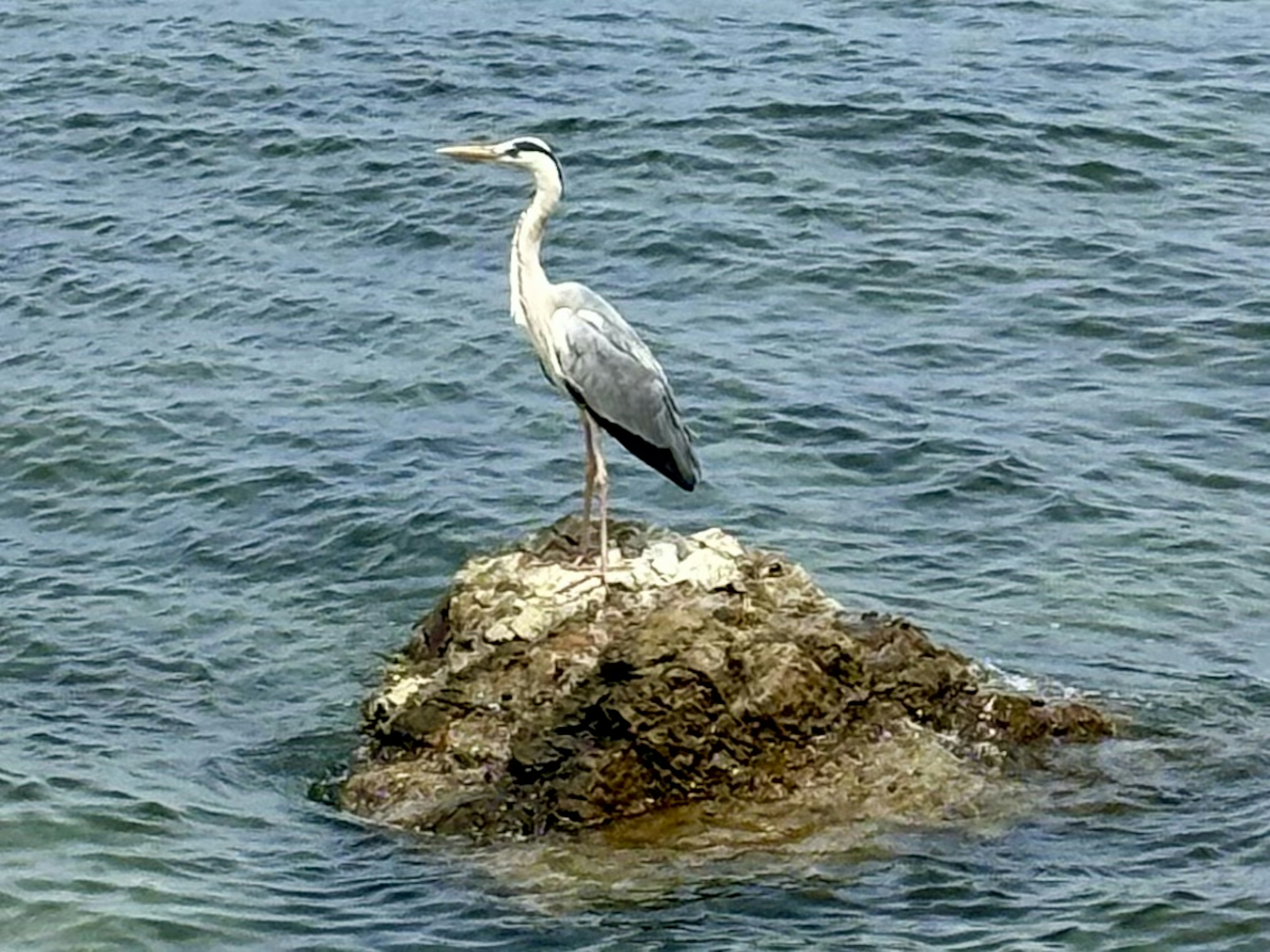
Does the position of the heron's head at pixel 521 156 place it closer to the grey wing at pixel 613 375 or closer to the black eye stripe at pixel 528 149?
the black eye stripe at pixel 528 149

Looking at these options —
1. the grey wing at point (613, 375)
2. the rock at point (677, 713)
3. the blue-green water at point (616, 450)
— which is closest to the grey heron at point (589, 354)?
the grey wing at point (613, 375)

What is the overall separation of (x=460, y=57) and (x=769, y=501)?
28.6 feet

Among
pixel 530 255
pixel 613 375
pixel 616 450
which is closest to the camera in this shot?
pixel 613 375

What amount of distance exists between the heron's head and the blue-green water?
7.70 ft

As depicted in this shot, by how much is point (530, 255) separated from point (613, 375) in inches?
25.5

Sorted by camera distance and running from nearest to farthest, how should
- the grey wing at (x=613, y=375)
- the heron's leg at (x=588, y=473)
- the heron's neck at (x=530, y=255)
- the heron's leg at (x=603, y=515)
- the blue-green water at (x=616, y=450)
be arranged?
the blue-green water at (x=616, y=450) → the heron's leg at (x=603, y=515) → the heron's leg at (x=588, y=473) → the grey wing at (x=613, y=375) → the heron's neck at (x=530, y=255)

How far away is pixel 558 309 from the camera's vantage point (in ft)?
34.3

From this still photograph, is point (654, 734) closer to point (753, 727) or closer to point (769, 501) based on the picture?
point (753, 727)

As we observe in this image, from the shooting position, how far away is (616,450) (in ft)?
44.7

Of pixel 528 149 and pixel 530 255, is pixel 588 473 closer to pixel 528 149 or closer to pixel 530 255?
pixel 530 255

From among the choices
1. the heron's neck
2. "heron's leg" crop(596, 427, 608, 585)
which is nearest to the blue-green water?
"heron's leg" crop(596, 427, 608, 585)

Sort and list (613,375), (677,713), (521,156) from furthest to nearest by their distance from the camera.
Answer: (521,156) < (613,375) < (677,713)

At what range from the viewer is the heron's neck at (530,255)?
34.4ft

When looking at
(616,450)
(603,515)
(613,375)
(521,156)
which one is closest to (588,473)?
(613,375)
